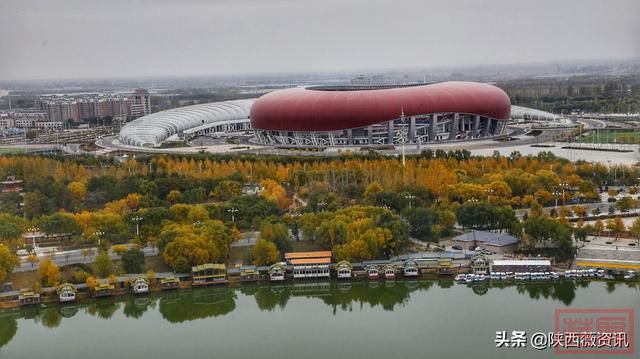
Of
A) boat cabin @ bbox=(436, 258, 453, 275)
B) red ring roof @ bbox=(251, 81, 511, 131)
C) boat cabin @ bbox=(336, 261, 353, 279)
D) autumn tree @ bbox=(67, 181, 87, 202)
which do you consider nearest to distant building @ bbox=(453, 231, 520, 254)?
boat cabin @ bbox=(436, 258, 453, 275)

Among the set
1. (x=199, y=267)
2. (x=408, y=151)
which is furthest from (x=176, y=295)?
(x=408, y=151)

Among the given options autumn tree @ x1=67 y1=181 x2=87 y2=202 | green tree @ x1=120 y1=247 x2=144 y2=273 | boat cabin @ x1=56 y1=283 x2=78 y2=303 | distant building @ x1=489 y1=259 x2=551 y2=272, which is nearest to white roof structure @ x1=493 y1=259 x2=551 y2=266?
distant building @ x1=489 y1=259 x2=551 y2=272

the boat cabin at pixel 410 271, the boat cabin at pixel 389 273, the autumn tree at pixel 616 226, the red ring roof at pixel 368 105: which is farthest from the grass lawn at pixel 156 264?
the red ring roof at pixel 368 105

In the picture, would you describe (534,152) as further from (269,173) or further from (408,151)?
(269,173)

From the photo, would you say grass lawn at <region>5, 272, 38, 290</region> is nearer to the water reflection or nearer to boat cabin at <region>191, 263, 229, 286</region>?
the water reflection

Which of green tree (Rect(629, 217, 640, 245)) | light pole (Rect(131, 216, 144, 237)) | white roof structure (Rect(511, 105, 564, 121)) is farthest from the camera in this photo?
white roof structure (Rect(511, 105, 564, 121))

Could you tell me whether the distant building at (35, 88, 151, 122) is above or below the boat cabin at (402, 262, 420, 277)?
above

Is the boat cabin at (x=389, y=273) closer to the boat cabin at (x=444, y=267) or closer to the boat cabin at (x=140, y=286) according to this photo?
the boat cabin at (x=444, y=267)

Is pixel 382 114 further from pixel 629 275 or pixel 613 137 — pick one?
pixel 629 275

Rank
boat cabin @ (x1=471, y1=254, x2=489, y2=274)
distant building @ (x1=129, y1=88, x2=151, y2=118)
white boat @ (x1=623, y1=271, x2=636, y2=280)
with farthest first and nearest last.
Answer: distant building @ (x1=129, y1=88, x2=151, y2=118)
boat cabin @ (x1=471, y1=254, x2=489, y2=274)
white boat @ (x1=623, y1=271, x2=636, y2=280)

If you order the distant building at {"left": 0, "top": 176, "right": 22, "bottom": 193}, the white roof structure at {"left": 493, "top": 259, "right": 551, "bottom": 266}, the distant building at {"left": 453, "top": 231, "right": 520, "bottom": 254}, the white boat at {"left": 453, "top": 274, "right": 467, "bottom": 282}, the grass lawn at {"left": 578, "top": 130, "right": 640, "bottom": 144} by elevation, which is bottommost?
the white boat at {"left": 453, "top": 274, "right": 467, "bottom": 282}

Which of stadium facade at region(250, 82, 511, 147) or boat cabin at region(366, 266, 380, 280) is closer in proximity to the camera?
boat cabin at region(366, 266, 380, 280)
